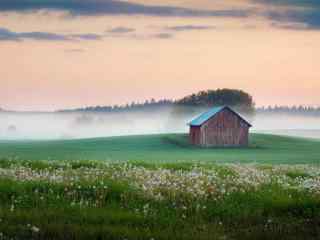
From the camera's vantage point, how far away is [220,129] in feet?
280

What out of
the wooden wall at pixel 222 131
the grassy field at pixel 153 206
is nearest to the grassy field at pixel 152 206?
the grassy field at pixel 153 206

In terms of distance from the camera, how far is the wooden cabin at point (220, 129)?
278ft

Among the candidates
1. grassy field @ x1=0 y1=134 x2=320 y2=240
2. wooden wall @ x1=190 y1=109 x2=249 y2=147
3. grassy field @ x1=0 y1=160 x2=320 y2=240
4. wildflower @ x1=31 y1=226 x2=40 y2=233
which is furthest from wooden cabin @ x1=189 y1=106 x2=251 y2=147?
wildflower @ x1=31 y1=226 x2=40 y2=233

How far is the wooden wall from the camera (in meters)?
84.7

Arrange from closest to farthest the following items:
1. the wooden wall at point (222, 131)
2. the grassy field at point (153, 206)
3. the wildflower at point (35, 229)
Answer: the wildflower at point (35, 229), the grassy field at point (153, 206), the wooden wall at point (222, 131)

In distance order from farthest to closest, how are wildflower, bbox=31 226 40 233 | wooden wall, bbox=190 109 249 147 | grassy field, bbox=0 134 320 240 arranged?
wooden wall, bbox=190 109 249 147 < grassy field, bbox=0 134 320 240 < wildflower, bbox=31 226 40 233

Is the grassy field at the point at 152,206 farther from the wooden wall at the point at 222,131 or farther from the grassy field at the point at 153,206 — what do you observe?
the wooden wall at the point at 222,131

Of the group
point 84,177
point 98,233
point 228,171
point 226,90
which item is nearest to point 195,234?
point 98,233

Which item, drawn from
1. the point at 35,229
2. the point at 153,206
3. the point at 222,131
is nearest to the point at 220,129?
the point at 222,131

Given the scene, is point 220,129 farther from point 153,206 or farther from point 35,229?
point 35,229

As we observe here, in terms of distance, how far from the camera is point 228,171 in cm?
2195

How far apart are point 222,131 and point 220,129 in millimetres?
381

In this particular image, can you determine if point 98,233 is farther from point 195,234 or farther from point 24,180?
point 24,180

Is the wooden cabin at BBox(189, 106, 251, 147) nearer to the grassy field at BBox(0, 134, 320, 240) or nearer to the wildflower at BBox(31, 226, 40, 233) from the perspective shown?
the grassy field at BBox(0, 134, 320, 240)
